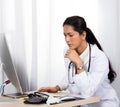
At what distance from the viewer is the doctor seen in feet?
5.89

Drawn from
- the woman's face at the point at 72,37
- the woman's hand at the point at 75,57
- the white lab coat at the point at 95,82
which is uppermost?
the woman's face at the point at 72,37

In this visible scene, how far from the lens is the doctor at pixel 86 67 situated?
1795mm

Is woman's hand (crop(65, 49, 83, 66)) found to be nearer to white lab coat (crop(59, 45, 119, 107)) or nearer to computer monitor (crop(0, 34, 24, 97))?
white lab coat (crop(59, 45, 119, 107))

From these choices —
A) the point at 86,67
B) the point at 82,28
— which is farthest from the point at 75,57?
the point at 82,28

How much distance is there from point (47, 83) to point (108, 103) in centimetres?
76

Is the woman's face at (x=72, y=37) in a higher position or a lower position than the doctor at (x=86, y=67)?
higher

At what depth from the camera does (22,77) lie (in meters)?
2.66

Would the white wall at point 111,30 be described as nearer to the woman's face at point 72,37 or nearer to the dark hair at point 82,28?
the dark hair at point 82,28

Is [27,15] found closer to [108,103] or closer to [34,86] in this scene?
[34,86]

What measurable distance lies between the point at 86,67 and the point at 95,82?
0.18m

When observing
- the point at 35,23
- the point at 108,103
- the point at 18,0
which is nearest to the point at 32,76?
the point at 35,23

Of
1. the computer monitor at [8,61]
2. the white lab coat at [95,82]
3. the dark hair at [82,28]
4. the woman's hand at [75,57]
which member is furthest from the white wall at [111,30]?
the computer monitor at [8,61]

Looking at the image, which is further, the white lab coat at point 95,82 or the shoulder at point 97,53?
the shoulder at point 97,53

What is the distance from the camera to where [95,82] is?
5.90 ft
